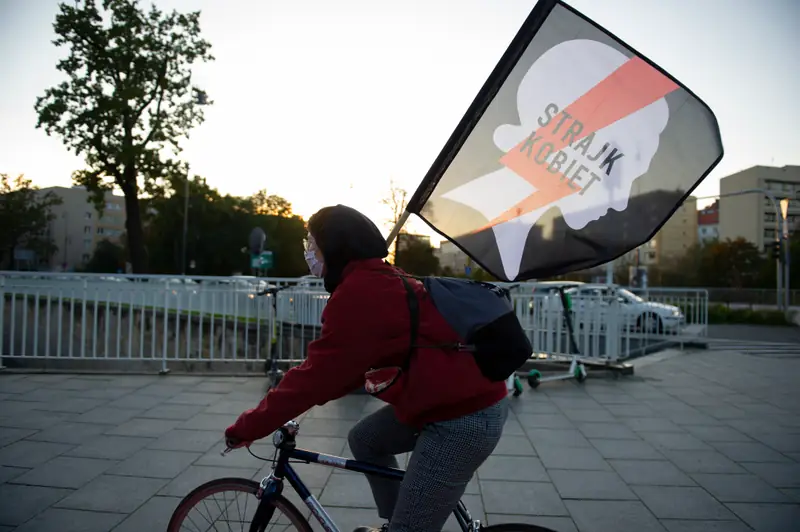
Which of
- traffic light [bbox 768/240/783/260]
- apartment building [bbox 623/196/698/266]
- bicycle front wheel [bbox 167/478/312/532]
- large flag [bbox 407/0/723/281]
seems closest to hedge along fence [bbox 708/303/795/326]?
traffic light [bbox 768/240/783/260]

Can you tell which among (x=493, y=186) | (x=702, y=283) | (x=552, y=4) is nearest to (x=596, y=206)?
(x=493, y=186)

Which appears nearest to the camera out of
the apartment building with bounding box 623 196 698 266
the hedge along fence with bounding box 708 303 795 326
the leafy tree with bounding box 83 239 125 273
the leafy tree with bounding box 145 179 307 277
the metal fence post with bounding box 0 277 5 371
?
the metal fence post with bounding box 0 277 5 371

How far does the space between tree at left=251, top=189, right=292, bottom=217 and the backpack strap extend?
2850 inches

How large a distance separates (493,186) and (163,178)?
26.8 m

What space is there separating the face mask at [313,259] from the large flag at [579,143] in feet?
1.42

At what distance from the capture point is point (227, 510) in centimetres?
241

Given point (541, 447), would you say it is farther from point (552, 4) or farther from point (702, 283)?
point (702, 283)

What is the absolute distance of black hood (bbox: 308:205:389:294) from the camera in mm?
2090

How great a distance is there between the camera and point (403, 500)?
204 cm

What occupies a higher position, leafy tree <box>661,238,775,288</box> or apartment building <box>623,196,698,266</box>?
apartment building <box>623,196,698,266</box>

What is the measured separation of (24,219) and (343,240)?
3327cm

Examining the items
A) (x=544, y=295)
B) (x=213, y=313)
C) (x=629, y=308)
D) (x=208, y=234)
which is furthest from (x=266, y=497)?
(x=208, y=234)

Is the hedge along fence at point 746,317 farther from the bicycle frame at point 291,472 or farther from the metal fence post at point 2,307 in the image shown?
the bicycle frame at point 291,472

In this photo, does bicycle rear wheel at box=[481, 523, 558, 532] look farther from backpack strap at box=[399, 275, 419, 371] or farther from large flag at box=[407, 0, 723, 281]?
large flag at box=[407, 0, 723, 281]
